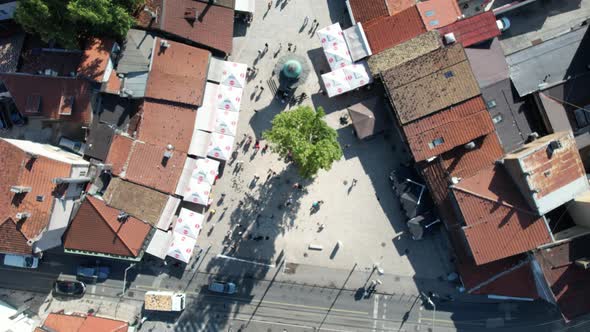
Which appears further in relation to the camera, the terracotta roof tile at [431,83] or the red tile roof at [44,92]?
the terracotta roof tile at [431,83]

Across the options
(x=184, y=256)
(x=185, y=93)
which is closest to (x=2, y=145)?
(x=185, y=93)

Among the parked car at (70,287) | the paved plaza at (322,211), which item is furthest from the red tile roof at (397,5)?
the parked car at (70,287)

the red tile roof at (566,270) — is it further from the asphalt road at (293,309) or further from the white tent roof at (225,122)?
the white tent roof at (225,122)

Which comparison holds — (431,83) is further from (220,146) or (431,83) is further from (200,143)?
(200,143)

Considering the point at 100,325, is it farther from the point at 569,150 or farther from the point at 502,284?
the point at 569,150

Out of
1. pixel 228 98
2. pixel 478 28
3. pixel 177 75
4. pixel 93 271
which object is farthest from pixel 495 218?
pixel 93 271

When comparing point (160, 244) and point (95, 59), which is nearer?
point (95, 59)
